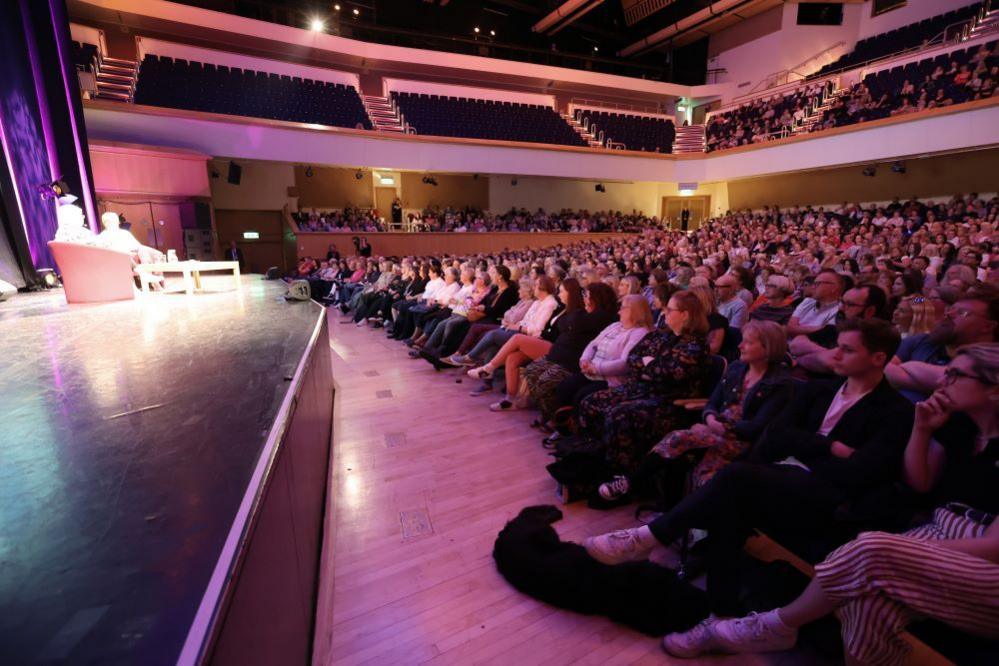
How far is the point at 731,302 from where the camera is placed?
345 centimetres

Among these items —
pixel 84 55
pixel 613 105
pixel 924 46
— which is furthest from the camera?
pixel 613 105

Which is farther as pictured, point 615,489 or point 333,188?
point 333,188

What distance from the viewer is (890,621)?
1.05 m

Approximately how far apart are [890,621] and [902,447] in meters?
0.53

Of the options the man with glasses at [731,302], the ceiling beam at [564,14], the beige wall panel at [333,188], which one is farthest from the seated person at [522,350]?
the ceiling beam at [564,14]

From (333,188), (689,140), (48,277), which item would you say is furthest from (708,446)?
(689,140)

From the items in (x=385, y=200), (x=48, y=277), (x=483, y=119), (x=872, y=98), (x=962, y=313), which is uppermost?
(x=483, y=119)

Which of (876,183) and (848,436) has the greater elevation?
(876,183)

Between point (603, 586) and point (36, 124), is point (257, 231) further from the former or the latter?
point (603, 586)

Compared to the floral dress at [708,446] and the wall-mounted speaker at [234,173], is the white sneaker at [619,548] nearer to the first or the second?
the floral dress at [708,446]

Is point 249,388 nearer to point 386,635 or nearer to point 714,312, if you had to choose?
point 386,635

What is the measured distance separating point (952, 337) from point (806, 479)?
1.11 metres

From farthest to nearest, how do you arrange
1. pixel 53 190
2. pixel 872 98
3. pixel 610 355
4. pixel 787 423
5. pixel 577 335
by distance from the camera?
pixel 872 98
pixel 53 190
pixel 577 335
pixel 610 355
pixel 787 423

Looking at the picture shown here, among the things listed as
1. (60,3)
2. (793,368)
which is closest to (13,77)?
(60,3)
